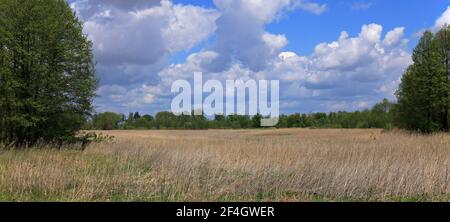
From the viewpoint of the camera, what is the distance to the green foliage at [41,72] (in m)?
20.9

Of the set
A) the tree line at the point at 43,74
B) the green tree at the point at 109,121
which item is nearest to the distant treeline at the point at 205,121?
the green tree at the point at 109,121

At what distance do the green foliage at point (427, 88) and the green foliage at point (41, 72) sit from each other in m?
32.9

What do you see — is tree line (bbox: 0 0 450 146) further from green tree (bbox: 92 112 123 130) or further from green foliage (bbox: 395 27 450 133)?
green tree (bbox: 92 112 123 130)

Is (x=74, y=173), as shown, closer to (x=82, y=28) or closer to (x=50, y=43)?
(x=50, y=43)

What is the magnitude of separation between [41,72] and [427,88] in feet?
117

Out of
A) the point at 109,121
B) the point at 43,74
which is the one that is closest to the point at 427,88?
the point at 43,74

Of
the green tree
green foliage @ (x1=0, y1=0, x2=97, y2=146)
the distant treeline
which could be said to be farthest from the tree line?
the distant treeline

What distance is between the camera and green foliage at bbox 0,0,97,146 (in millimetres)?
20875

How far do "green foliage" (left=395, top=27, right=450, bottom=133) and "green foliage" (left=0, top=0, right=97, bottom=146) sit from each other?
32.9 m
